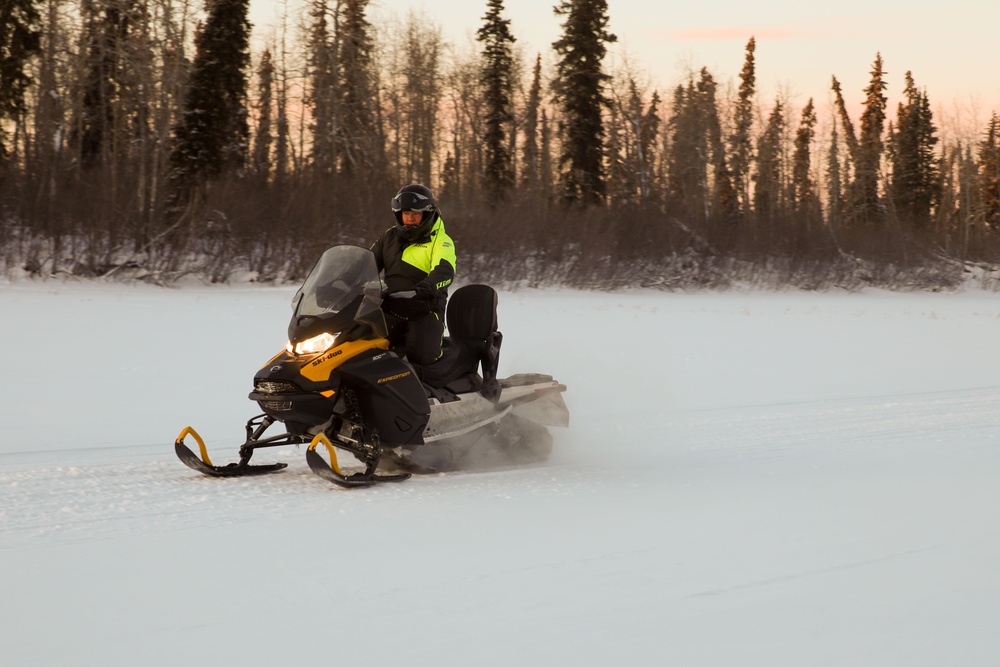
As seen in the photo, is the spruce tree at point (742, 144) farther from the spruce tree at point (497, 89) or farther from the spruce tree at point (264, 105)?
the spruce tree at point (264, 105)

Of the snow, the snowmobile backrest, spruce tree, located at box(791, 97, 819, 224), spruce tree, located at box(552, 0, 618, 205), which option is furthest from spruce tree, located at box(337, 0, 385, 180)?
spruce tree, located at box(791, 97, 819, 224)

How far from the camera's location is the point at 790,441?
7.37 m

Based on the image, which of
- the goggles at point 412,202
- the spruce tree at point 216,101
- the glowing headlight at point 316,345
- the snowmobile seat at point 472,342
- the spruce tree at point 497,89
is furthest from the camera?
the spruce tree at point 497,89

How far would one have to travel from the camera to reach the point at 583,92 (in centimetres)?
3450

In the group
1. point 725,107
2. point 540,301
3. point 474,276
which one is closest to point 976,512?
point 540,301

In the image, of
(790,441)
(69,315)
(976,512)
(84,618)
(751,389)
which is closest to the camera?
(84,618)

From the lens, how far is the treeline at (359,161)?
20.0 meters

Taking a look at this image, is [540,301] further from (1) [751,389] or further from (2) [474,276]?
(1) [751,389]

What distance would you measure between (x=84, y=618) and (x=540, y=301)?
17.5m

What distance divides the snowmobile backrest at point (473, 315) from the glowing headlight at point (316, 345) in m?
1.02

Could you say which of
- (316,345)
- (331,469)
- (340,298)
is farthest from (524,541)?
(340,298)

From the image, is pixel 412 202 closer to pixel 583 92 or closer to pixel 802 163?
pixel 583 92

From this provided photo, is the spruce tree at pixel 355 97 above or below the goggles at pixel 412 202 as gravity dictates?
above

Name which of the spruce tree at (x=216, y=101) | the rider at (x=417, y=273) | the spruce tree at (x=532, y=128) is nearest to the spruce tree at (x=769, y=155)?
the spruce tree at (x=532, y=128)
